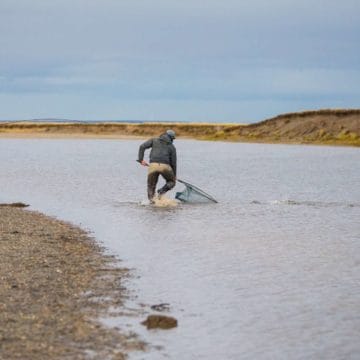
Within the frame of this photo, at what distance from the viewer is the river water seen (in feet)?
30.4

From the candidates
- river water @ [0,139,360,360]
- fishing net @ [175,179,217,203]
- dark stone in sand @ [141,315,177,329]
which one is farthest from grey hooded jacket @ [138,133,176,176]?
dark stone in sand @ [141,315,177,329]

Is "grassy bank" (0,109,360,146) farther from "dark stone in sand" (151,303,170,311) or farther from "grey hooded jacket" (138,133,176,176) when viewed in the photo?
"dark stone in sand" (151,303,170,311)

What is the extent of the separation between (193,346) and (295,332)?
126cm

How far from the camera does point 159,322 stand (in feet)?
31.9

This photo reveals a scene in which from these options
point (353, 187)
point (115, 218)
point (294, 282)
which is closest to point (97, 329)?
point (294, 282)

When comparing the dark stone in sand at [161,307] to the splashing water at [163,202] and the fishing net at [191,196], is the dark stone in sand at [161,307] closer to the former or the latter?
the splashing water at [163,202]

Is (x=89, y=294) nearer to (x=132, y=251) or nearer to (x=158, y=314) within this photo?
(x=158, y=314)

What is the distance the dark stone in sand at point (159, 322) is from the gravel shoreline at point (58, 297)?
1.56 feet

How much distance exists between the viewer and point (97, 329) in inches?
368

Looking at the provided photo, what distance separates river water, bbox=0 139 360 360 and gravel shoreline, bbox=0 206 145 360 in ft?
1.15

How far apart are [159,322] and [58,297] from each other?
1.66 meters

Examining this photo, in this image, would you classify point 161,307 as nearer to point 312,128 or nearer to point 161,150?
point 161,150

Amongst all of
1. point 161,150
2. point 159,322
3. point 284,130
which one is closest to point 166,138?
point 161,150

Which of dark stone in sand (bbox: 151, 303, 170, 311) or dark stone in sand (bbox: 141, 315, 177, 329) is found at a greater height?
dark stone in sand (bbox: 141, 315, 177, 329)
